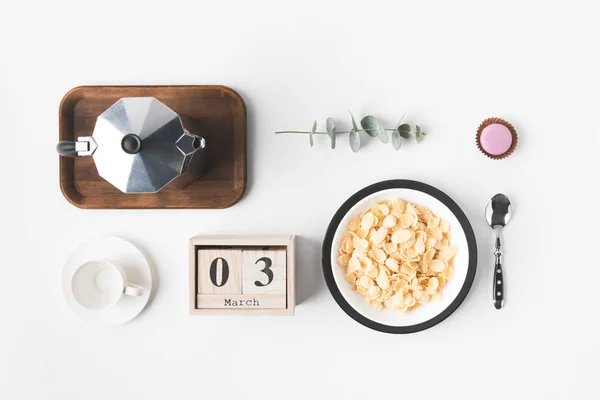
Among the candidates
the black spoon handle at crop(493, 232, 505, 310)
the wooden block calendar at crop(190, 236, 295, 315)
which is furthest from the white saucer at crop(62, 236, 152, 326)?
the black spoon handle at crop(493, 232, 505, 310)

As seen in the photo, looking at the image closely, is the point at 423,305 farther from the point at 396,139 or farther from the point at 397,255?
the point at 396,139

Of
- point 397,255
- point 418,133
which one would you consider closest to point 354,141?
point 418,133

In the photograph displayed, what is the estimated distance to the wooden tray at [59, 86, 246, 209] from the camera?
4.48ft

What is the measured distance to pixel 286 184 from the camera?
139cm

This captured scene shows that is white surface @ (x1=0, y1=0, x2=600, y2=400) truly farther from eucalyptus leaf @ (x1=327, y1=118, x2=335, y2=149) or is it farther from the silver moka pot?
the silver moka pot

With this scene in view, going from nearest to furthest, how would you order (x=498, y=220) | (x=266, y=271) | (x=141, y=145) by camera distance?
(x=141, y=145) → (x=266, y=271) → (x=498, y=220)

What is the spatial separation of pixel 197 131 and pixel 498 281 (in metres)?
0.87

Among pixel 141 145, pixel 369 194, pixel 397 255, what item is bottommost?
pixel 397 255

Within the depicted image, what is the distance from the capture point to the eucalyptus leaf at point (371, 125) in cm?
135

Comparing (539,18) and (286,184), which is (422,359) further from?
(539,18)

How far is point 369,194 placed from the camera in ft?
4.41

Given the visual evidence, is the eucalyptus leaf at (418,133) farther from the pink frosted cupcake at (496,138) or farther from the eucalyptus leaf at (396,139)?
the pink frosted cupcake at (496,138)

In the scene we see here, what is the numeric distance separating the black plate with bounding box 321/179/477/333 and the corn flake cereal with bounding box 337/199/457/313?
36 mm

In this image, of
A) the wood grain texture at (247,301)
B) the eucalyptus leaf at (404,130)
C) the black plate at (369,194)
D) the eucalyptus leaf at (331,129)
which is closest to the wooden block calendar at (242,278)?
the wood grain texture at (247,301)
